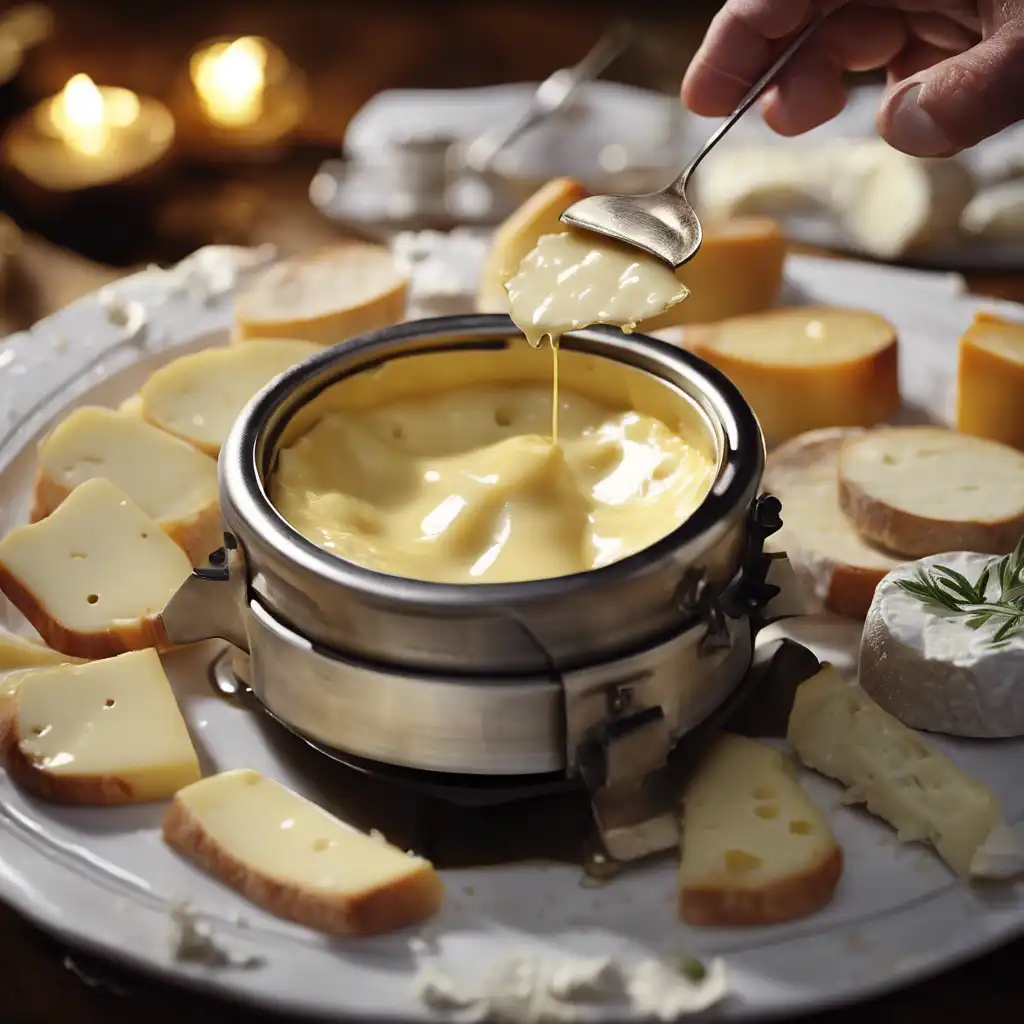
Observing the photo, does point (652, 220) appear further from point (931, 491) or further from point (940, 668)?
point (940, 668)

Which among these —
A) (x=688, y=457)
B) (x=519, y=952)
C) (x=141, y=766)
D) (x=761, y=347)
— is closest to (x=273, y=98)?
(x=761, y=347)

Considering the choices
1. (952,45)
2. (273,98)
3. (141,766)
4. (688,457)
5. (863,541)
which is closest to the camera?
(141,766)

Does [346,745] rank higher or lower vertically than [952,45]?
lower

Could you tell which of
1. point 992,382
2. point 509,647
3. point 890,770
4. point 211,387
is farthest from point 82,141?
point 890,770

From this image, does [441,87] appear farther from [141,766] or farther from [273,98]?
[141,766]

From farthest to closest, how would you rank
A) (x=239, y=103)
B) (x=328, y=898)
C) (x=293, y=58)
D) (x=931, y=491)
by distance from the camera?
(x=293, y=58)
(x=239, y=103)
(x=931, y=491)
(x=328, y=898)

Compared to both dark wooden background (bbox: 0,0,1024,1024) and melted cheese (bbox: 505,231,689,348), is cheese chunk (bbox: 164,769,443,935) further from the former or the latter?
dark wooden background (bbox: 0,0,1024,1024)

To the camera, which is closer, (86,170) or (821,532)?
(821,532)
